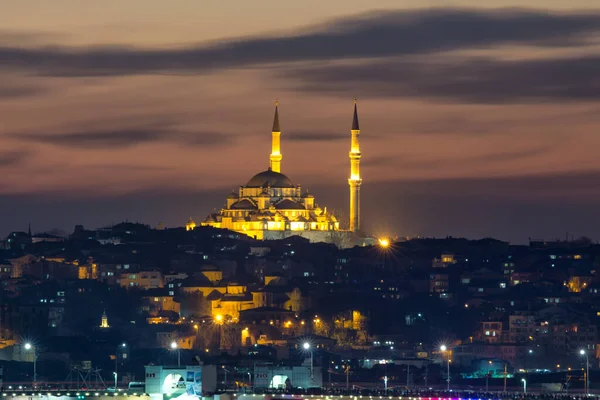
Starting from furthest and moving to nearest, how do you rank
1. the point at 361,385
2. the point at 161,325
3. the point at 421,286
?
the point at 421,286 < the point at 161,325 < the point at 361,385

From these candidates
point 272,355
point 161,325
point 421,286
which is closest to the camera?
point 272,355

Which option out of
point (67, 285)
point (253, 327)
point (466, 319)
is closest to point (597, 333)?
point (466, 319)

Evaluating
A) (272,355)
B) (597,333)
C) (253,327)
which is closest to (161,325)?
(253,327)

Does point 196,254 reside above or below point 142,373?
above

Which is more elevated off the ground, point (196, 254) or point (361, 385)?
point (196, 254)

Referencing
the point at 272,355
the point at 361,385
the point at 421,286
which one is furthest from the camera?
the point at 421,286

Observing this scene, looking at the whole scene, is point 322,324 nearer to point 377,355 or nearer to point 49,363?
point 377,355

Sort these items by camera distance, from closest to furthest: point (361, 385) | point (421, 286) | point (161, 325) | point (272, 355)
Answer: point (361, 385)
point (272, 355)
point (161, 325)
point (421, 286)

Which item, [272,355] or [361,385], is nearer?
[361,385]

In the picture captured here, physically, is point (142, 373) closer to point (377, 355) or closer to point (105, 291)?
point (377, 355)
